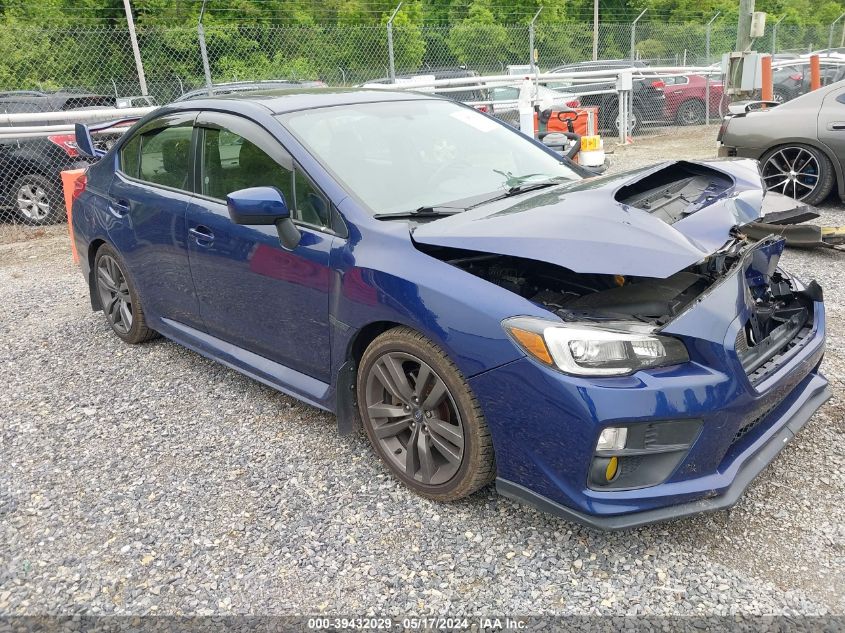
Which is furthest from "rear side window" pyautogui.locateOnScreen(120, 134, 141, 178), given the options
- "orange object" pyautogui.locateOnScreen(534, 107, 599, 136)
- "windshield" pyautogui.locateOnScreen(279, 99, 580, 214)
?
"orange object" pyautogui.locateOnScreen(534, 107, 599, 136)

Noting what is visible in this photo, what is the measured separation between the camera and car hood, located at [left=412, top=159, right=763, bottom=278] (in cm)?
242

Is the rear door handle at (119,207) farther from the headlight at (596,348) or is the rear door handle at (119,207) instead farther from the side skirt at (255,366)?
the headlight at (596,348)

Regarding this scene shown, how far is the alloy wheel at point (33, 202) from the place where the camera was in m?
8.76

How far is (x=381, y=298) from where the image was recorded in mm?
2791

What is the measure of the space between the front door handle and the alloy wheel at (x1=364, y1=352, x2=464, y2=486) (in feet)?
4.19

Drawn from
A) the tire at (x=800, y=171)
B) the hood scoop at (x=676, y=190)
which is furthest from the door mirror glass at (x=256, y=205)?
the tire at (x=800, y=171)

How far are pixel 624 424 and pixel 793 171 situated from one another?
6.22 m

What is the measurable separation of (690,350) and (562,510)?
690 millimetres

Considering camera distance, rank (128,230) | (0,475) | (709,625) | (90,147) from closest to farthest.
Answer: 1. (709,625)
2. (0,475)
3. (128,230)
4. (90,147)

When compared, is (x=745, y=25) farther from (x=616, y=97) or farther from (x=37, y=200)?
(x=37, y=200)

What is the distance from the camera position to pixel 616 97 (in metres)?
15.1

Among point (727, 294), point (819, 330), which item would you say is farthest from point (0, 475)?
point (819, 330)

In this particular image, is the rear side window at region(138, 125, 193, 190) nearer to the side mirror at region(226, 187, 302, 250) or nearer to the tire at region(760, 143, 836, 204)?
the side mirror at region(226, 187, 302, 250)

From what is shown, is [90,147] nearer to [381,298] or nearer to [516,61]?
[381,298]
